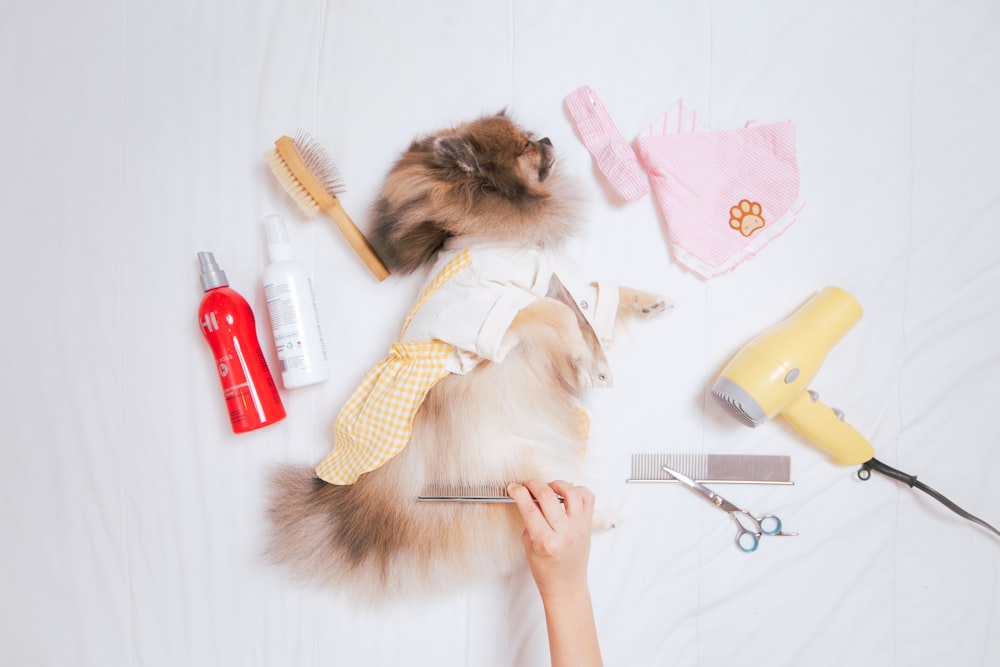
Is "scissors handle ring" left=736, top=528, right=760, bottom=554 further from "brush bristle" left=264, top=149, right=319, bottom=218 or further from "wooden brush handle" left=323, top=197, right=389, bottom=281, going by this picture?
"brush bristle" left=264, top=149, right=319, bottom=218

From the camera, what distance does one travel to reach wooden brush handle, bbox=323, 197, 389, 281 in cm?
163

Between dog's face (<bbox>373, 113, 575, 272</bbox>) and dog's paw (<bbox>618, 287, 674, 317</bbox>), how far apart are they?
24 cm

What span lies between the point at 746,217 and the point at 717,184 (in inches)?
4.8

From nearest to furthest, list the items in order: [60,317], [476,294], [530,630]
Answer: [476,294] < [530,630] < [60,317]

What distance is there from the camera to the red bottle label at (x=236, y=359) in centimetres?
159

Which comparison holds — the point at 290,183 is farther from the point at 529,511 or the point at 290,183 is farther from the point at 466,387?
the point at 529,511

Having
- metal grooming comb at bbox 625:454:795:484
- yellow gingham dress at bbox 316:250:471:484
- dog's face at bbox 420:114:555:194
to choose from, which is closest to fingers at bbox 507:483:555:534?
yellow gingham dress at bbox 316:250:471:484

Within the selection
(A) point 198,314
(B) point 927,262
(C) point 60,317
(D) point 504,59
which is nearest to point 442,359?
(A) point 198,314

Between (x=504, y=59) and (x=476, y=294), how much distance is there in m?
0.78

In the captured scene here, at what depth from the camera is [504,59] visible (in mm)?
1727

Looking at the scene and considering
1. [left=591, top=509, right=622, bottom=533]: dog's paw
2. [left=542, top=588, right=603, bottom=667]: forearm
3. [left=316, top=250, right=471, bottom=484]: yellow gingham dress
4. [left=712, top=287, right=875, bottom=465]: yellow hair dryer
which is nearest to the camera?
[left=542, top=588, right=603, bottom=667]: forearm

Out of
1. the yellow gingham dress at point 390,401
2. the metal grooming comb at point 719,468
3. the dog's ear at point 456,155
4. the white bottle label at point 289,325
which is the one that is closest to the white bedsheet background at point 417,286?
the metal grooming comb at point 719,468

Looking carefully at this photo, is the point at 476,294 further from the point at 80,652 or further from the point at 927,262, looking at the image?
the point at 80,652

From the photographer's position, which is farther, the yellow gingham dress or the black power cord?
the black power cord
